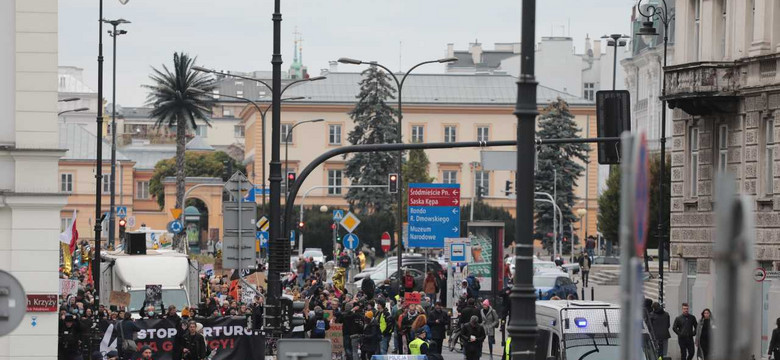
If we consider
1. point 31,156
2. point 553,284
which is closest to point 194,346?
point 31,156

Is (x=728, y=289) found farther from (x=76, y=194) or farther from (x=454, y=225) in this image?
(x=76, y=194)

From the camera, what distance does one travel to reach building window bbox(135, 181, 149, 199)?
15300 cm

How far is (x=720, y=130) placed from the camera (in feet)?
125

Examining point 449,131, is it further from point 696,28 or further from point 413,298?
point 413,298

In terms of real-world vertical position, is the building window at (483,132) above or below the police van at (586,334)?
above

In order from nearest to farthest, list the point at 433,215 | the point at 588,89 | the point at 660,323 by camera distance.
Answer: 1. the point at 660,323
2. the point at 433,215
3. the point at 588,89

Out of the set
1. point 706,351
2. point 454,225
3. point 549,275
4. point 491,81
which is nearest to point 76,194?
point 491,81

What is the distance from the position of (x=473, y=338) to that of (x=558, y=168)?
262 ft

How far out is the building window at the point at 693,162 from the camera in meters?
39.4

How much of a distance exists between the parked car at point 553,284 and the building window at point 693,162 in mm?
11642

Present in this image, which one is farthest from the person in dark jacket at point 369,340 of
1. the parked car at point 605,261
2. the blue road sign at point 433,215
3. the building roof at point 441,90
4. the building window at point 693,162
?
the building roof at point 441,90

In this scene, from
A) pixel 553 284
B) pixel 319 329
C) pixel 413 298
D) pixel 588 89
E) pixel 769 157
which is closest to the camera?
pixel 319 329

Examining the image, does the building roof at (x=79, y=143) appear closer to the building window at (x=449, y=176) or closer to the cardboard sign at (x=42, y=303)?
the building window at (x=449, y=176)

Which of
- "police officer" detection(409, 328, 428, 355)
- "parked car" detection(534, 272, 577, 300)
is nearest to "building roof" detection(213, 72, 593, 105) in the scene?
"parked car" detection(534, 272, 577, 300)
